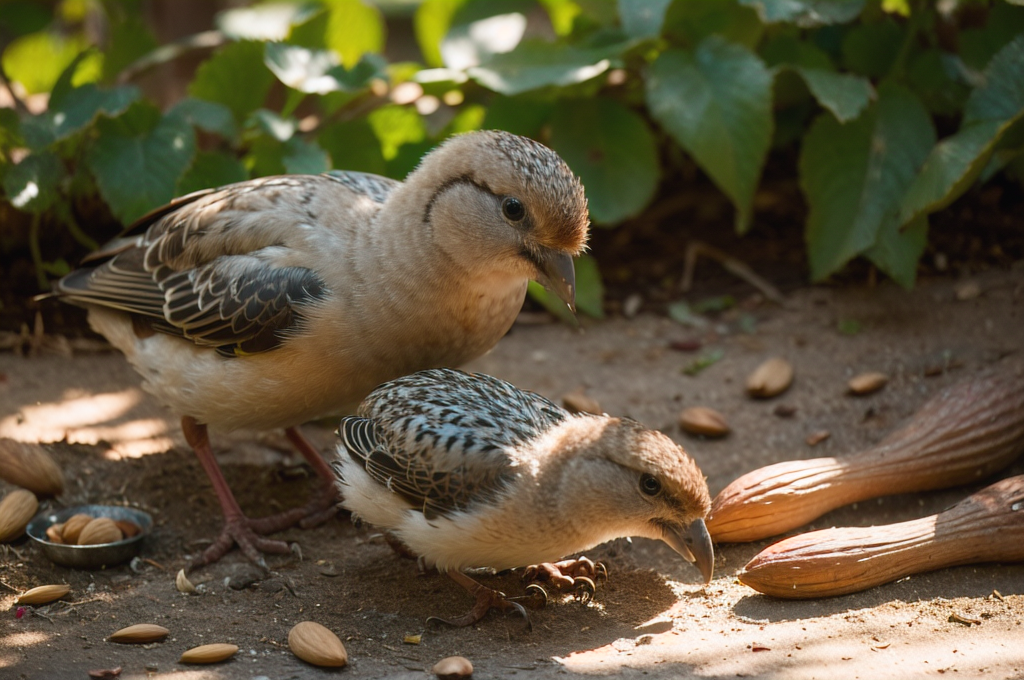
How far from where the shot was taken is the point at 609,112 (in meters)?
6.50

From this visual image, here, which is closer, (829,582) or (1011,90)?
(829,582)

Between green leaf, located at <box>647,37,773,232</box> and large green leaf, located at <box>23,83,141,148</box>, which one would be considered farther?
green leaf, located at <box>647,37,773,232</box>

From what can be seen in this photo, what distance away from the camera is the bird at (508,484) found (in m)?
3.58

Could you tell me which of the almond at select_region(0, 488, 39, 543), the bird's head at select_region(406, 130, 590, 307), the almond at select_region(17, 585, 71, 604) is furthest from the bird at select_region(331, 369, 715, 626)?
the almond at select_region(0, 488, 39, 543)

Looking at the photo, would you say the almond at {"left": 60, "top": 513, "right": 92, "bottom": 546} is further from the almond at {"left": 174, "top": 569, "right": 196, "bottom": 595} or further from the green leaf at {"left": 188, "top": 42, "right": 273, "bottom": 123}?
the green leaf at {"left": 188, "top": 42, "right": 273, "bottom": 123}

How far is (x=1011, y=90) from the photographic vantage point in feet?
17.1

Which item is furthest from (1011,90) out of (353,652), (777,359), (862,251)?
(353,652)

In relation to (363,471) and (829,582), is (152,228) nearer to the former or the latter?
(363,471)

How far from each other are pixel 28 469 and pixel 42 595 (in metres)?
0.85

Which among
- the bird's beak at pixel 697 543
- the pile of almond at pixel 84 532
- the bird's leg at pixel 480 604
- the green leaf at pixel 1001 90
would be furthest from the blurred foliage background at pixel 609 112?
the bird's leg at pixel 480 604

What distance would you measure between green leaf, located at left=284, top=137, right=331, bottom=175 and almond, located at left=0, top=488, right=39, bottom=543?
89.0 inches

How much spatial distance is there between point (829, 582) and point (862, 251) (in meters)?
2.46

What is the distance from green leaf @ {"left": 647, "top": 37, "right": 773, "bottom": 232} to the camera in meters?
5.73

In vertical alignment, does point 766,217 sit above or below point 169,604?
above
